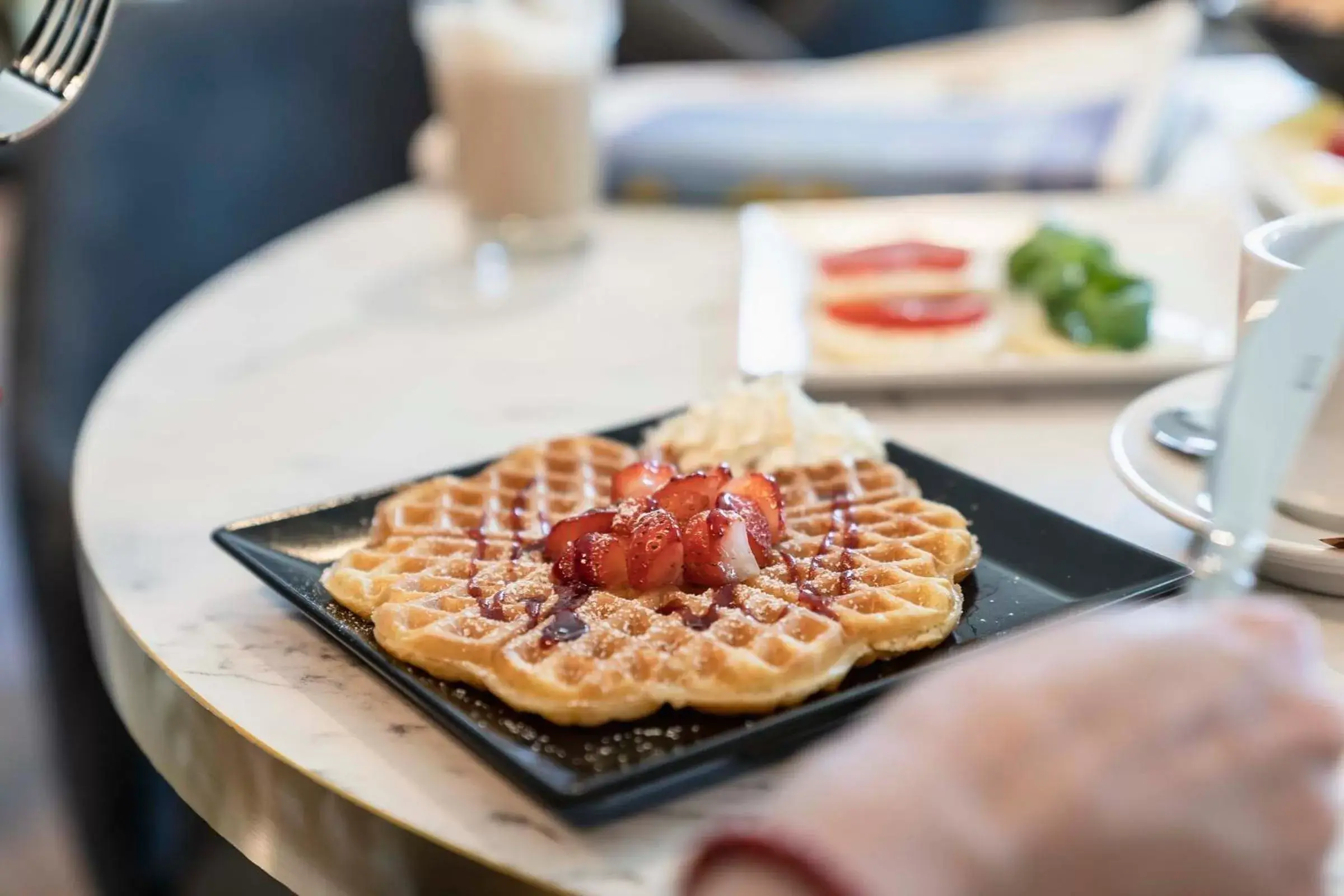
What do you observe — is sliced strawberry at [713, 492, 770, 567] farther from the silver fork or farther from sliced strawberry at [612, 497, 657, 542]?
the silver fork

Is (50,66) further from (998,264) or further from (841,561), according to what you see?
(998,264)

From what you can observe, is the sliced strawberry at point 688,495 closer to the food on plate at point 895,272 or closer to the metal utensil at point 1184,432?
the metal utensil at point 1184,432

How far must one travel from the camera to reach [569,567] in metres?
0.84

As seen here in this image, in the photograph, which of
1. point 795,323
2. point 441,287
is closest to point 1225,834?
point 795,323

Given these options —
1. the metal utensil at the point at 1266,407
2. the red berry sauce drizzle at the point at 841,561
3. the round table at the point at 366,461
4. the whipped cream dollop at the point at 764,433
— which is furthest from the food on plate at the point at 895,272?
the metal utensil at the point at 1266,407

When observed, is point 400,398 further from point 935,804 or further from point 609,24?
point 935,804

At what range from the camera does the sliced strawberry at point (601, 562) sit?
0.82 meters

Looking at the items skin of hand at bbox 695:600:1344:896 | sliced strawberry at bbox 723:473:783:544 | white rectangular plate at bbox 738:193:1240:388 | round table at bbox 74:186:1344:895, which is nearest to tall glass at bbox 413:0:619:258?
round table at bbox 74:186:1344:895

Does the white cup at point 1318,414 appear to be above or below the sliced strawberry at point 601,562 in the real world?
above

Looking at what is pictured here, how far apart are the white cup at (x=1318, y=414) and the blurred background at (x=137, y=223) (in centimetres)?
86

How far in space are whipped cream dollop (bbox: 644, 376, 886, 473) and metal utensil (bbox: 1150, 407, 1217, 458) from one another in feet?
0.67

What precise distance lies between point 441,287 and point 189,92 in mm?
584

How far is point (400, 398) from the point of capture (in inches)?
53.6

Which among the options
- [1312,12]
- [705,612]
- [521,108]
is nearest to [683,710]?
[705,612]
